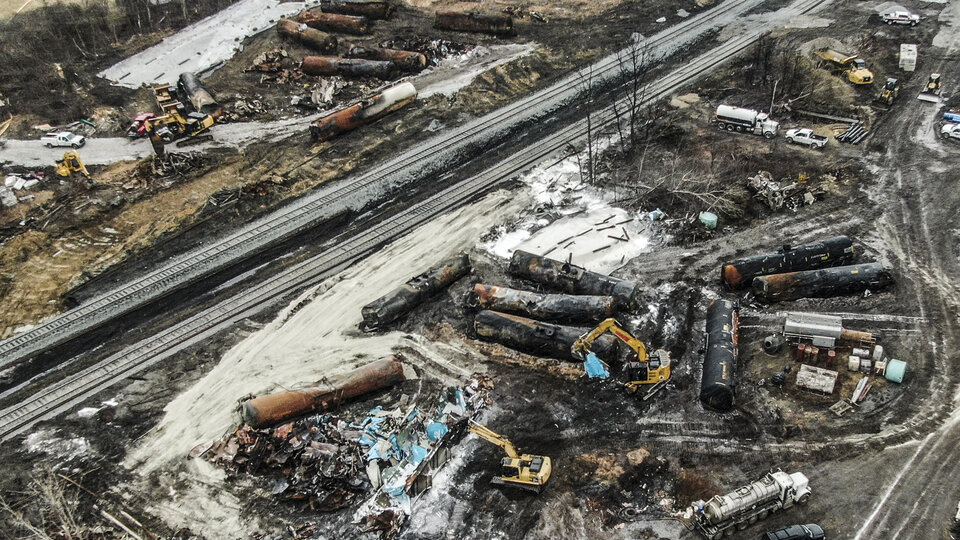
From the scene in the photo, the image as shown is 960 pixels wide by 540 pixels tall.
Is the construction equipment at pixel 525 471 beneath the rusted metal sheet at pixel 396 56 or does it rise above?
beneath

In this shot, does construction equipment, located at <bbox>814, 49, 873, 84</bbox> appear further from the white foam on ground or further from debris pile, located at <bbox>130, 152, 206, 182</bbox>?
debris pile, located at <bbox>130, 152, 206, 182</bbox>

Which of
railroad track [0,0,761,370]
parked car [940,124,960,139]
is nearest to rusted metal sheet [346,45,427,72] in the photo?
railroad track [0,0,761,370]

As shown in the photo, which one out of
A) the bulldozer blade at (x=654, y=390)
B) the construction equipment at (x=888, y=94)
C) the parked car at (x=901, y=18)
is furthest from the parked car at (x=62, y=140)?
the parked car at (x=901, y=18)

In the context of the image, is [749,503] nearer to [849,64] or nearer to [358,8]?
[849,64]

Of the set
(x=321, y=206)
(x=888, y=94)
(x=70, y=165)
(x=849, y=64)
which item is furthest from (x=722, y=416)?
(x=70, y=165)

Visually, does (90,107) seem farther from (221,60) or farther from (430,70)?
(430,70)

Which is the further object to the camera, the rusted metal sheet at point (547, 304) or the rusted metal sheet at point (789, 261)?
the rusted metal sheet at point (789, 261)

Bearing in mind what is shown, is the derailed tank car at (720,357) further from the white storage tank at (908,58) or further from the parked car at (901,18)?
the parked car at (901,18)
